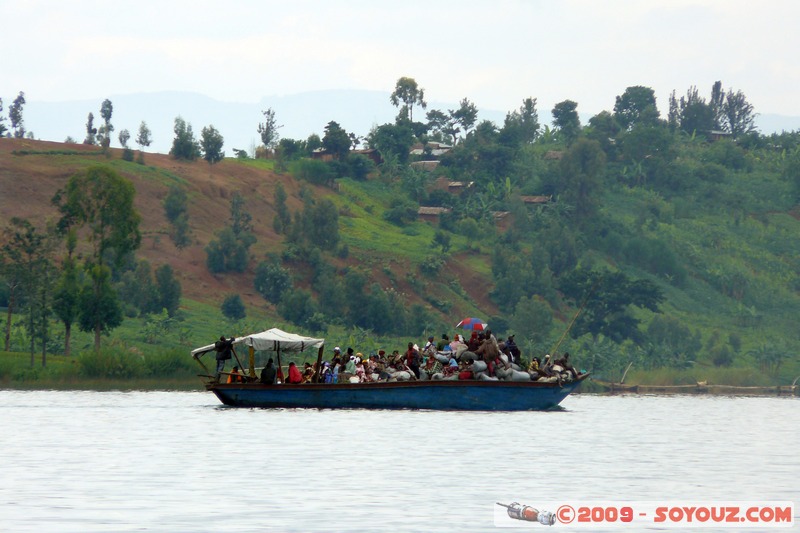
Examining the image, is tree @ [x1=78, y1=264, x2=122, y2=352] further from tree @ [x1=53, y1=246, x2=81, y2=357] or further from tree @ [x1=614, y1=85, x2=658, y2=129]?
tree @ [x1=614, y1=85, x2=658, y2=129]

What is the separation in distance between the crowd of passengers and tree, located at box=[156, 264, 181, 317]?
39.9 m

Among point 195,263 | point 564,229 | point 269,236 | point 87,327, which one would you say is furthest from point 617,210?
point 87,327

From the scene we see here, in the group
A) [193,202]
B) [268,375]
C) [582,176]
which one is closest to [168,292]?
[193,202]

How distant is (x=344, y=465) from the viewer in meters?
27.7

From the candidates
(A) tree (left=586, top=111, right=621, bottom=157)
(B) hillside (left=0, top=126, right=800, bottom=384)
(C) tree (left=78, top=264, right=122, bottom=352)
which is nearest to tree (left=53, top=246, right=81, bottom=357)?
(C) tree (left=78, top=264, right=122, bottom=352)

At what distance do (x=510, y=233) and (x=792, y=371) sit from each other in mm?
28938

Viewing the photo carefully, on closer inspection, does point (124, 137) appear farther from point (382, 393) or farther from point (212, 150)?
point (382, 393)

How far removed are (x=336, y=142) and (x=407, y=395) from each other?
3540 inches

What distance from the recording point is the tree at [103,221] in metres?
65.2

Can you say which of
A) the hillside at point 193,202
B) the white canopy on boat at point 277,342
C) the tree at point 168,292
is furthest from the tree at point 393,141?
the white canopy on boat at point 277,342

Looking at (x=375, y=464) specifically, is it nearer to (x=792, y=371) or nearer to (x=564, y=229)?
(x=792, y=371)

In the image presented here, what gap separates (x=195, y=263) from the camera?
330 feet

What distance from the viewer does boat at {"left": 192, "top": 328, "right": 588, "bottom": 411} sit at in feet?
140

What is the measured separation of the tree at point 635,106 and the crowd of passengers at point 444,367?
116m
